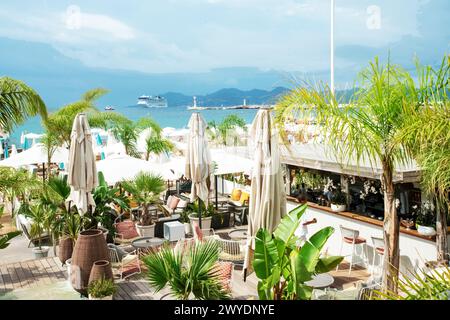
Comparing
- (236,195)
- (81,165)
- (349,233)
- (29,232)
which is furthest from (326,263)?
(236,195)

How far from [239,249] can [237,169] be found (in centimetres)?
460

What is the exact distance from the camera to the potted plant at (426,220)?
326 inches

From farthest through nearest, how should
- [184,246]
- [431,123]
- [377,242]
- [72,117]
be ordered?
1. [72,117]
2. [377,242]
3. [184,246]
4. [431,123]

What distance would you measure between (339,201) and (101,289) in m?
5.74

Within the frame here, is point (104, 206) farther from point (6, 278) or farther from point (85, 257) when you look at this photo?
point (85, 257)

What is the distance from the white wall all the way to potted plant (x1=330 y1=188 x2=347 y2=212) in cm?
17

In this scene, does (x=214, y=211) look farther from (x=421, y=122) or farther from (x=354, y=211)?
(x=421, y=122)

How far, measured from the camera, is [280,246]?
578 centimetres

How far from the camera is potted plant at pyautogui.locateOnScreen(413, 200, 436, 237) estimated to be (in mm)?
8273

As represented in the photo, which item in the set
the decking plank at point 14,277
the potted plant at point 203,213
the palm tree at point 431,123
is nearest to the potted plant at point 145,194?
the potted plant at point 203,213

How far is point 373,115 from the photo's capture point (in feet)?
20.8

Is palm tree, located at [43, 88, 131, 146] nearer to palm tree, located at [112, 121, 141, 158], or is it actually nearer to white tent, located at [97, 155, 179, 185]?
palm tree, located at [112, 121, 141, 158]

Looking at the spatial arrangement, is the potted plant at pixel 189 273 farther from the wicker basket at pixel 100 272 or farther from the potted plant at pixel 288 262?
the wicker basket at pixel 100 272
